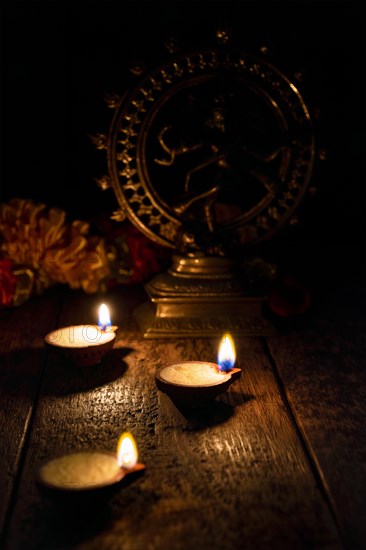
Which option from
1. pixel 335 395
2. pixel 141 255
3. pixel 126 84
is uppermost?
pixel 126 84

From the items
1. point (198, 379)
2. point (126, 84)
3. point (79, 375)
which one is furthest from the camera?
point (126, 84)

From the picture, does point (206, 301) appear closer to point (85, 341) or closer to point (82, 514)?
point (85, 341)

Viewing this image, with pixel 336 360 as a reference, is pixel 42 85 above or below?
above

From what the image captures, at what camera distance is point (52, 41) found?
6.29 feet

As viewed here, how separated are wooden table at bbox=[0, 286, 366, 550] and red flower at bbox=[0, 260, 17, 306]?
0.51ft

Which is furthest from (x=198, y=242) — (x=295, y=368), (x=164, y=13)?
(x=164, y=13)

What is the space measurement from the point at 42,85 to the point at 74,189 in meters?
0.33

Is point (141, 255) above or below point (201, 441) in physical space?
above

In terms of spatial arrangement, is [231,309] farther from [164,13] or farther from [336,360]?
[164,13]

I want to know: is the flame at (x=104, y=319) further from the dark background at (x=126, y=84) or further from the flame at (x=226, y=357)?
the dark background at (x=126, y=84)

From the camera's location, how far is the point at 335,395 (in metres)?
1.11

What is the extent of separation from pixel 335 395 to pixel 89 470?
51 centimetres

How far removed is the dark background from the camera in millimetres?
1884

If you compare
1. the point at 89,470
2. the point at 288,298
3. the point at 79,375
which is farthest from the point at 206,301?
the point at 89,470
